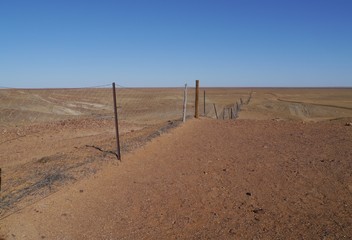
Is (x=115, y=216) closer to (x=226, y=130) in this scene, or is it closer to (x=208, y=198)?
(x=208, y=198)

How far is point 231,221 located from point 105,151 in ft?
15.6

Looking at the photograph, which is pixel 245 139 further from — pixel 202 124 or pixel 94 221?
pixel 94 221

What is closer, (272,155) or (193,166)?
(193,166)

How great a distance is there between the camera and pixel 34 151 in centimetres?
1020

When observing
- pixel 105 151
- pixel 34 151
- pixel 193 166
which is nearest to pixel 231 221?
pixel 193 166

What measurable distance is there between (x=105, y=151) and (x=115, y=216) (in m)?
3.78

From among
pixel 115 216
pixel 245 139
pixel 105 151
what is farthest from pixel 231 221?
pixel 245 139

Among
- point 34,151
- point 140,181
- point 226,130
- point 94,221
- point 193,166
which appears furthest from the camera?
point 226,130

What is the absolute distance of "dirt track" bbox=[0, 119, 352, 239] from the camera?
4.73 m

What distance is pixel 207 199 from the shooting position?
227 inches

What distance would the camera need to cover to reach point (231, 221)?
16.2 ft

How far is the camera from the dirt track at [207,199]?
4.73 metres

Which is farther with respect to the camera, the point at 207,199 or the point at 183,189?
the point at 183,189

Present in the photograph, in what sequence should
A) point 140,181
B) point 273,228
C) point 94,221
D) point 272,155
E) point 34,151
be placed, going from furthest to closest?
1. point 34,151
2. point 272,155
3. point 140,181
4. point 94,221
5. point 273,228
